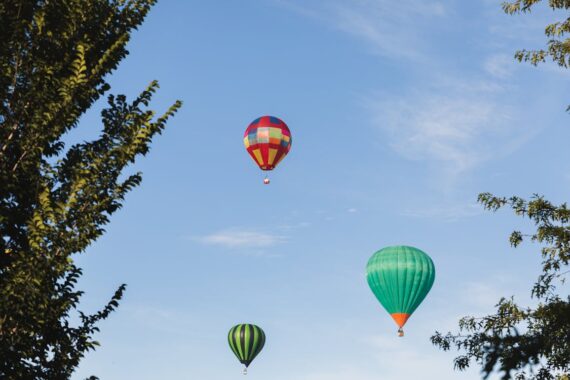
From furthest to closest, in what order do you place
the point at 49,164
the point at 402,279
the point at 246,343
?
1. the point at 246,343
2. the point at 402,279
3. the point at 49,164

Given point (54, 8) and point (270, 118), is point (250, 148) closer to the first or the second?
point (270, 118)

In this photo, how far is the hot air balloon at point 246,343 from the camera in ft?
243

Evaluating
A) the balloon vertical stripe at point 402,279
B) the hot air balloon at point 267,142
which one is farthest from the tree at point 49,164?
the hot air balloon at point 267,142

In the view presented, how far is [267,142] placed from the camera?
65375 millimetres

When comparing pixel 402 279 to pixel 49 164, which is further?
pixel 402 279

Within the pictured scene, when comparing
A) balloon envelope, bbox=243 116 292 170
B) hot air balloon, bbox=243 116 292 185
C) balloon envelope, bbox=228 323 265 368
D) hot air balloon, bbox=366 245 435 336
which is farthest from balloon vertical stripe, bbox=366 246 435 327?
balloon envelope, bbox=228 323 265 368

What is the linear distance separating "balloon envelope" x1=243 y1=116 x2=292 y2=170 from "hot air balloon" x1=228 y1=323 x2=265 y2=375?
56.0 ft

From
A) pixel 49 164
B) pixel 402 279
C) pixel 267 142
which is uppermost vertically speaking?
pixel 267 142

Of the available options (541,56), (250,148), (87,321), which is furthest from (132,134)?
(250,148)

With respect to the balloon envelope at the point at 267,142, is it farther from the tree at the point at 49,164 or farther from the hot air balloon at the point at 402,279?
the tree at the point at 49,164

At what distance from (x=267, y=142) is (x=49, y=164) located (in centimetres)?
4936

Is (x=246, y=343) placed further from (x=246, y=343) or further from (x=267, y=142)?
(x=267, y=142)

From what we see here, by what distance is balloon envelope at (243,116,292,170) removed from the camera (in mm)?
65438

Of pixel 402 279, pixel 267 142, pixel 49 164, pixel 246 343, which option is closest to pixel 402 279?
pixel 402 279
